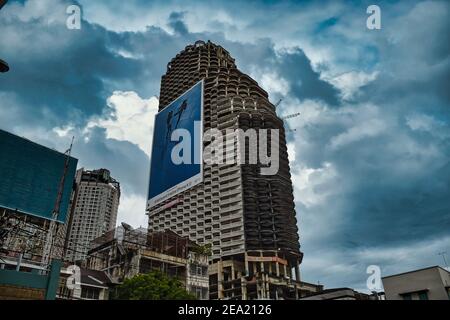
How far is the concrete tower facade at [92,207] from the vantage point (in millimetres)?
145250

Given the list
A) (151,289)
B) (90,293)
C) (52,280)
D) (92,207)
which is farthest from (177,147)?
(92,207)

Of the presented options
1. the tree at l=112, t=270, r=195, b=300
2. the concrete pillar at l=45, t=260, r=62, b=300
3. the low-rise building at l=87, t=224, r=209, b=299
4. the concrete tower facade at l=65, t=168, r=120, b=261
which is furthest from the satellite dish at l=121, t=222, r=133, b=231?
the concrete tower facade at l=65, t=168, r=120, b=261

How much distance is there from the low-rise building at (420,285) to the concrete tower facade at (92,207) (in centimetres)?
13552

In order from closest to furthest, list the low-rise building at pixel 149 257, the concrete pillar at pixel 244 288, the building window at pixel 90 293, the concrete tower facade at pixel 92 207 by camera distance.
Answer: the building window at pixel 90 293, the low-rise building at pixel 149 257, the concrete pillar at pixel 244 288, the concrete tower facade at pixel 92 207

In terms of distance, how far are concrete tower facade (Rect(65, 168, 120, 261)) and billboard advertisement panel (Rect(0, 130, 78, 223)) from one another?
92.1 metres

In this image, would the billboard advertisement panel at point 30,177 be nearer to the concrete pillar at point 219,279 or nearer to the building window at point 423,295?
the concrete pillar at point 219,279

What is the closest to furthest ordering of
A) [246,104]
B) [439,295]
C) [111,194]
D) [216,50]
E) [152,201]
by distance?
[439,295], [152,201], [246,104], [216,50], [111,194]

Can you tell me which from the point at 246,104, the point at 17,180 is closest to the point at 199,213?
the point at 246,104

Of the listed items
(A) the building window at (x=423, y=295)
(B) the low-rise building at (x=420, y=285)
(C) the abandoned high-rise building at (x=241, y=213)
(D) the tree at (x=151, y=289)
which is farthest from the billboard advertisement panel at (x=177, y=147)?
(A) the building window at (x=423, y=295)

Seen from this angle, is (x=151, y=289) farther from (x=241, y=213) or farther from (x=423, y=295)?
(x=241, y=213)

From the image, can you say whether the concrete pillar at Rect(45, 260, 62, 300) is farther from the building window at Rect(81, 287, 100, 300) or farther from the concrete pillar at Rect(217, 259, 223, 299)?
the concrete pillar at Rect(217, 259, 223, 299)

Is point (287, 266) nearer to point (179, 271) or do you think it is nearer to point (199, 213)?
point (199, 213)
